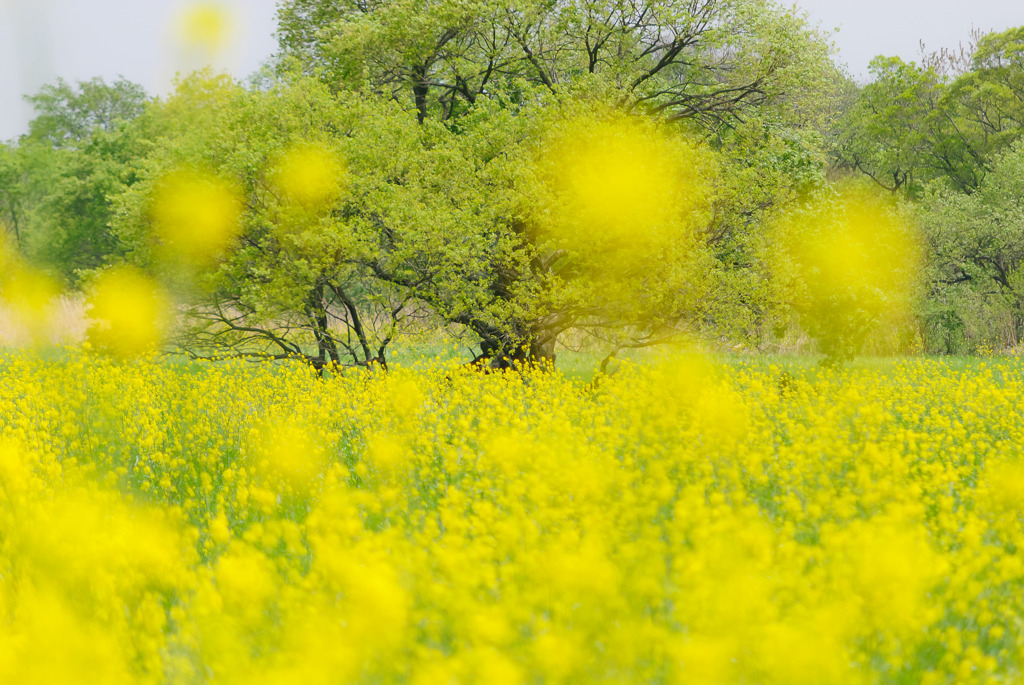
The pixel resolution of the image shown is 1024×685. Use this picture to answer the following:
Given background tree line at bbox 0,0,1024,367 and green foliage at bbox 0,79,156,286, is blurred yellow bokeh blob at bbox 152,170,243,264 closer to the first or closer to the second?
background tree line at bbox 0,0,1024,367

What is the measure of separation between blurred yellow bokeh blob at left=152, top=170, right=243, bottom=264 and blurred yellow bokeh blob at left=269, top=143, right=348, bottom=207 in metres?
0.97

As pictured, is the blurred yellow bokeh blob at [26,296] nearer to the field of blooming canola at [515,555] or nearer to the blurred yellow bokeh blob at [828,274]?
the field of blooming canola at [515,555]

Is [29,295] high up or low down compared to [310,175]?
down

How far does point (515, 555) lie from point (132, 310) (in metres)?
12.0

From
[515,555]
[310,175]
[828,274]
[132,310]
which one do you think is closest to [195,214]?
[310,175]

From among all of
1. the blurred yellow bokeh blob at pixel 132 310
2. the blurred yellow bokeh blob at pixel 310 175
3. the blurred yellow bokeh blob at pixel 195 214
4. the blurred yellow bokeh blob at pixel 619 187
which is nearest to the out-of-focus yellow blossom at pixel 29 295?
the blurred yellow bokeh blob at pixel 132 310

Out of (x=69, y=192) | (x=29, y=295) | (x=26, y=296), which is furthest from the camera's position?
(x=69, y=192)

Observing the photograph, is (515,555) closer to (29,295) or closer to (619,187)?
(619,187)

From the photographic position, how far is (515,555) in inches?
174

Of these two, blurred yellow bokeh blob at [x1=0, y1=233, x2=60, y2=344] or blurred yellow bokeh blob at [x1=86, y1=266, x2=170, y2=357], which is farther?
blurred yellow bokeh blob at [x1=86, y1=266, x2=170, y2=357]

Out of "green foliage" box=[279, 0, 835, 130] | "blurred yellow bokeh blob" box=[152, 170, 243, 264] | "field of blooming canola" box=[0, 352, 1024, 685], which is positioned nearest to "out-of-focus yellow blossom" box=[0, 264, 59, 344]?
"blurred yellow bokeh blob" box=[152, 170, 243, 264]

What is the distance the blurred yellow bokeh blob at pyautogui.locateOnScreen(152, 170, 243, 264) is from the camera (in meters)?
13.0

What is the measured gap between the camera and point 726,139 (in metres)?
15.0

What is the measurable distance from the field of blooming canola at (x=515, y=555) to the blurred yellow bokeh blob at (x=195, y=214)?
532 cm
